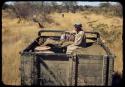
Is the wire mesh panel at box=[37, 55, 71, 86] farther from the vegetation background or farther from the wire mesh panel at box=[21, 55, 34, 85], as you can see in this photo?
the vegetation background

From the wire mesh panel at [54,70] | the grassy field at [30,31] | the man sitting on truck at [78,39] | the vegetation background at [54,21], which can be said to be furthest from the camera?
the vegetation background at [54,21]

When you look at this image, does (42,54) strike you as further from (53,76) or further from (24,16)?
(24,16)

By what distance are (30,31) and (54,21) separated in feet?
4.78

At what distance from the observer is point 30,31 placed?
1160cm

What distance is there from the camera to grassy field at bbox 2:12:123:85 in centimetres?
859

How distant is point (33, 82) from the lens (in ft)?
16.2

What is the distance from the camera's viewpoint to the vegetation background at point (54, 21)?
408 inches

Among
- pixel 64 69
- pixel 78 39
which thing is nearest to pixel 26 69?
pixel 64 69

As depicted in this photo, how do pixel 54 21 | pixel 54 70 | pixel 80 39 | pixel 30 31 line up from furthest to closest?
pixel 54 21, pixel 30 31, pixel 80 39, pixel 54 70

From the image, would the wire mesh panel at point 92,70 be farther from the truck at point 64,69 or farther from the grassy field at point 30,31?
the grassy field at point 30,31

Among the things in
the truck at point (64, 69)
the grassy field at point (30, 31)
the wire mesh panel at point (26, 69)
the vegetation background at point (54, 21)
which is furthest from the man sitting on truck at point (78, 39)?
the vegetation background at point (54, 21)

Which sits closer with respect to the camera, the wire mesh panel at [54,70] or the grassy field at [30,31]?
the wire mesh panel at [54,70]

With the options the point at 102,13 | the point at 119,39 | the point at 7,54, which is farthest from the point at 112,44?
the point at 102,13

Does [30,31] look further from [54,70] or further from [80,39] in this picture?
[54,70]
